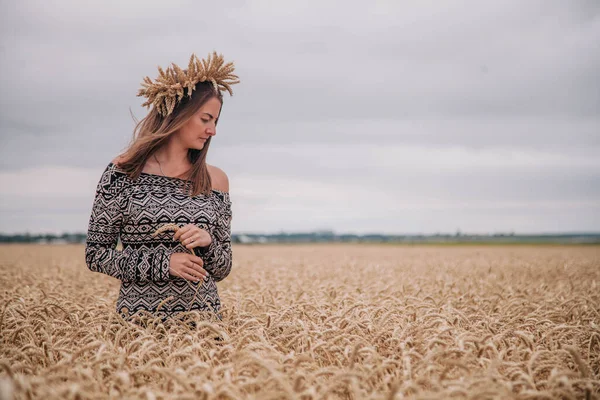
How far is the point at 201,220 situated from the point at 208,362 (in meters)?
1.70

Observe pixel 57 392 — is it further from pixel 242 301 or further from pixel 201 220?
pixel 242 301

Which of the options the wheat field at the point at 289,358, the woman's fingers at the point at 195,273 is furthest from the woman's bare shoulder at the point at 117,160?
the wheat field at the point at 289,358

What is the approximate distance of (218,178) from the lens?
538 cm

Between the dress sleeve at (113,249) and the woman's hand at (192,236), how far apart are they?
11.9 inches

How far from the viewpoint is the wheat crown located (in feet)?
15.8

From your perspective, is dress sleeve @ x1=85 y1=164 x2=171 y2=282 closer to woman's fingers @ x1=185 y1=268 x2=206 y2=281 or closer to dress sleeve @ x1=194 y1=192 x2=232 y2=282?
woman's fingers @ x1=185 y1=268 x2=206 y2=281

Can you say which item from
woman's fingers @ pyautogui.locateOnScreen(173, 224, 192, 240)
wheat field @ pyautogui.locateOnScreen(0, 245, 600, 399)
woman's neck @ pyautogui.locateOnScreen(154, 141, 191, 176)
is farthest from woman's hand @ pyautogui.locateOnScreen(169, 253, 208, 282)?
woman's neck @ pyautogui.locateOnScreen(154, 141, 191, 176)

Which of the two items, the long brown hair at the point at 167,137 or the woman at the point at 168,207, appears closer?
the woman at the point at 168,207

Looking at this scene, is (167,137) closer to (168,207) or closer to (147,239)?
(168,207)

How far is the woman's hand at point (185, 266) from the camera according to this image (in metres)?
4.47

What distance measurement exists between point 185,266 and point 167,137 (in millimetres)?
1311

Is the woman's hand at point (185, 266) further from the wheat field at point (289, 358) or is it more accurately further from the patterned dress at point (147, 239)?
the wheat field at point (289, 358)

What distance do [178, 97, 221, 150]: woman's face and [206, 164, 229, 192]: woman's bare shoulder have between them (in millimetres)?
461

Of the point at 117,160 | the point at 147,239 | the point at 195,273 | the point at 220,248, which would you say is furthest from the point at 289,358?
the point at 117,160
